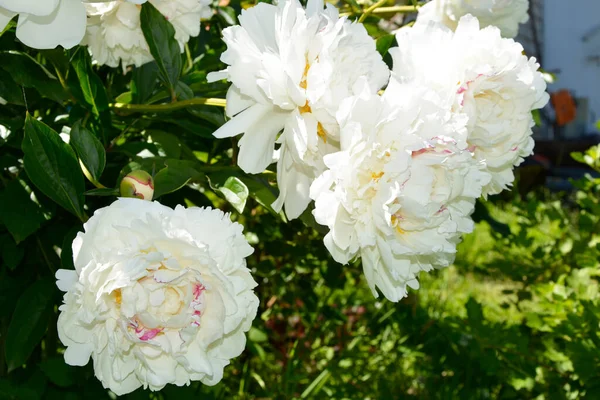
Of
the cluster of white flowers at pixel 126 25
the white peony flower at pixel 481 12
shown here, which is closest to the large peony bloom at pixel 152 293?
the cluster of white flowers at pixel 126 25

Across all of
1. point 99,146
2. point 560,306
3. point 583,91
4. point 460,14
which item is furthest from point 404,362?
point 583,91

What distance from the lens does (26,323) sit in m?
0.84

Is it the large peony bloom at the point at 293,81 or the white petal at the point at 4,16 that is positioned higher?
the white petal at the point at 4,16

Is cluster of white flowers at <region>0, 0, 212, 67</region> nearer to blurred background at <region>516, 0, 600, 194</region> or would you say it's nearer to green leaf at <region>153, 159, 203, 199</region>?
green leaf at <region>153, 159, 203, 199</region>

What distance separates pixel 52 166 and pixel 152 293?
7.9 inches

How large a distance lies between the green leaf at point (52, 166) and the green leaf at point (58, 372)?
0.42m

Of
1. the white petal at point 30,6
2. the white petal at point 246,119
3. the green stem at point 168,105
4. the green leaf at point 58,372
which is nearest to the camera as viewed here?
the white petal at point 30,6

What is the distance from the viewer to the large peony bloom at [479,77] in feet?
2.20

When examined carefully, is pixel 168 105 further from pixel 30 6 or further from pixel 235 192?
pixel 30 6

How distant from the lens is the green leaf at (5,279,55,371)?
830 millimetres

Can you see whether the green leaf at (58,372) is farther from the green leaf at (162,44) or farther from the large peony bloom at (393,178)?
the large peony bloom at (393,178)

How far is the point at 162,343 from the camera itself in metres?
0.56

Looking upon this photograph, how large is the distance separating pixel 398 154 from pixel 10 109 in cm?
60

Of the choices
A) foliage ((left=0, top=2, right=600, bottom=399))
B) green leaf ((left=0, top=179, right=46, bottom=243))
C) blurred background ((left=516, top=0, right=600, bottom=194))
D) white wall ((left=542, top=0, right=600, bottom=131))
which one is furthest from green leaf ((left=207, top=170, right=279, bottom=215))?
white wall ((left=542, top=0, right=600, bottom=131))
